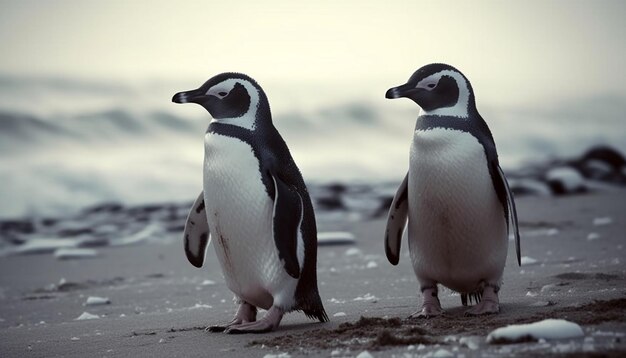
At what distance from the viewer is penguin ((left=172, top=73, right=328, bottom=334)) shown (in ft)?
13.0

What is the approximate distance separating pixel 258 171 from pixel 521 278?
1.84 meters

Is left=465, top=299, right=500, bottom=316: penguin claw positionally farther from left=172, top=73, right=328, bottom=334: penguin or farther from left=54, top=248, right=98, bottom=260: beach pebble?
left=54, top=248, right=98, bottom=260: beach pebble

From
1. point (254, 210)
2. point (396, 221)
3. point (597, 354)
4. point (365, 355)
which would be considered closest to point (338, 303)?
point (396, 221)

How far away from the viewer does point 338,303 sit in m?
4.95

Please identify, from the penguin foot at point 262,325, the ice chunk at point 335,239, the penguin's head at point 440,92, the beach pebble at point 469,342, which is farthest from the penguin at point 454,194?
the ice chunk at point 335,239

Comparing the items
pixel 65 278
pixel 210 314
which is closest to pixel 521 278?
pixel 210 314

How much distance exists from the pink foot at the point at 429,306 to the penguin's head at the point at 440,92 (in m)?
0.75

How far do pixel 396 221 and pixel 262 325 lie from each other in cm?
90

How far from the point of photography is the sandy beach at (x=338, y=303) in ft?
10.3

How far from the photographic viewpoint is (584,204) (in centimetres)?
987

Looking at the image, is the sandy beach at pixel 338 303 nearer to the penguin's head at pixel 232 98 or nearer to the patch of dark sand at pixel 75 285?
the patch of dark sand at pixel 75 285

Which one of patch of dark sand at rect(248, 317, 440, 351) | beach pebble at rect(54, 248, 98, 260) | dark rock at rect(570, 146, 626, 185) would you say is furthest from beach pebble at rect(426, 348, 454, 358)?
dark rock at rect(570, 146, 626, 185)

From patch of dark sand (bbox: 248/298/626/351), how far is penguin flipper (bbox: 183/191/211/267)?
40.4 inches

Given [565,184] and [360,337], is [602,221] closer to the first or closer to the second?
[565,184]
